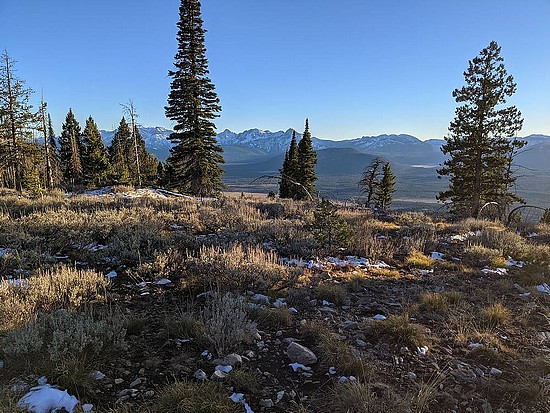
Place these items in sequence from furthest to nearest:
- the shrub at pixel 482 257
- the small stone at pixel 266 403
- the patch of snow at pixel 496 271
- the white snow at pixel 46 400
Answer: the shrub at pixel 482 257
the patch of snow at pixel 496 271
the small stone at pixel 266 403
the white snow at pixel 46 400

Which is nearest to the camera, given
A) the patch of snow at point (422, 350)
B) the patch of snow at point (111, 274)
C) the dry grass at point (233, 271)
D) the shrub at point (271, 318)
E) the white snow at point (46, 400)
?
the white snow at point (46, 400)

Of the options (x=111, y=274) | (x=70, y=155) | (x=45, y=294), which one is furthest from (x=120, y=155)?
(x=45, y=294)

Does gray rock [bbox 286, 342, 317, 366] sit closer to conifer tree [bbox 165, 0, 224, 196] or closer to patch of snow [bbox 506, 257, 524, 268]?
patch of snow [bbox 506, 257, 524, 268]

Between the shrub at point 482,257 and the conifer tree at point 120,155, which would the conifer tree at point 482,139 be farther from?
the conifer tree at point 120,155

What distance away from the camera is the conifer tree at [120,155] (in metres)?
47.7

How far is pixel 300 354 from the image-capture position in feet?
12.9

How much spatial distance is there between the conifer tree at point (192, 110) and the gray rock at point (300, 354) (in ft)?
74.3

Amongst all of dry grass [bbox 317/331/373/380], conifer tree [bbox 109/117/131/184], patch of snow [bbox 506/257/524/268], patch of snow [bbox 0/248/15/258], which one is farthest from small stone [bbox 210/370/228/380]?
conifer tree [bbox 109/117/131/184]

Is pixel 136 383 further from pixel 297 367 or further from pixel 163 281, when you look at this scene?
pixel 163 281

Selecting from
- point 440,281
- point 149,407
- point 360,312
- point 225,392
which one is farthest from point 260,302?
point 440,281

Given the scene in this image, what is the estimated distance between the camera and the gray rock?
3.85m

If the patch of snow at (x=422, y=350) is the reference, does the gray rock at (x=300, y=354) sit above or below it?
above

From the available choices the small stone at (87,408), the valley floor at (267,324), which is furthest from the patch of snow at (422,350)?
the small stone at (87,408)

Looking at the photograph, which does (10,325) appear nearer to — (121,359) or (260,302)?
(121,359)
